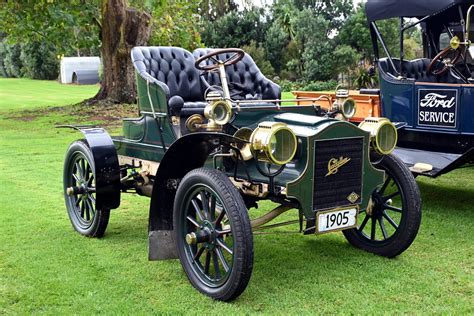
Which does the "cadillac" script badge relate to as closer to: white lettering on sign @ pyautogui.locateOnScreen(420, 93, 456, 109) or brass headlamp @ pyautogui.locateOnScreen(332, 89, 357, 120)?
brass headlamp @ pyautogui.locateOnScreen(332, 89, 357, 120)

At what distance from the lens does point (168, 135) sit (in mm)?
4973

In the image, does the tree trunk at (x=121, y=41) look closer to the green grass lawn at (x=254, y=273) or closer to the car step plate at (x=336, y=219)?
the green grass lawn at (x=254, y=273)

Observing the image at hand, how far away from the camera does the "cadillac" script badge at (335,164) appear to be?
3.86m

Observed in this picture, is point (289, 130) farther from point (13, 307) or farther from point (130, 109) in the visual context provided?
point (130, 109)

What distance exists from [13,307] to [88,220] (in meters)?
1.68

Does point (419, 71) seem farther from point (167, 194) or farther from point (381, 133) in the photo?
point (167, 194)

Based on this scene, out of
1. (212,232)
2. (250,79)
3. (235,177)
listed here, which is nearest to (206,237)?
(212,232)

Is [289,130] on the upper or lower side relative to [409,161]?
upper

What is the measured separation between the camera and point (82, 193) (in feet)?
17.5

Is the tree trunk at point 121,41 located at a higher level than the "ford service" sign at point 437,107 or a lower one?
higher

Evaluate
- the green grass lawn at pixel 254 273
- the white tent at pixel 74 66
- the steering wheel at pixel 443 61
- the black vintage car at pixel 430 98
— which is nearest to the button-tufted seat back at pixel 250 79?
the black vintage car at pixel 430 98

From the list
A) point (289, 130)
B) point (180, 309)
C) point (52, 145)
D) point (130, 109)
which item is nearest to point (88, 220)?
point (180, 309)

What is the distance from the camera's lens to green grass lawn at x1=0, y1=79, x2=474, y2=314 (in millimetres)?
3736

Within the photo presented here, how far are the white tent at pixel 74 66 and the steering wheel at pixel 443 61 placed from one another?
112 ft
